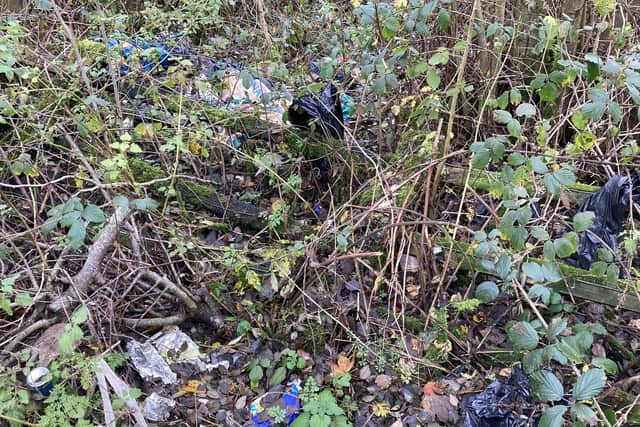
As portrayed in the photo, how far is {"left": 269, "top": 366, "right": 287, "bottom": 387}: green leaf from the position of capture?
8.06ft

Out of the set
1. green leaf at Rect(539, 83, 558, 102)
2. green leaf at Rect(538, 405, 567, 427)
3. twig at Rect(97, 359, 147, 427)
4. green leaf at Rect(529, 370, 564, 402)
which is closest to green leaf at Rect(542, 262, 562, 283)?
green leaf at Rect(529, 370, 564, 402)

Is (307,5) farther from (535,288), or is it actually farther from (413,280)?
(535,288)

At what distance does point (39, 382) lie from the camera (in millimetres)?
2025

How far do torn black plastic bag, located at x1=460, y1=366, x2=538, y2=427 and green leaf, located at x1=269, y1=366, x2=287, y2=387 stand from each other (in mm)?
858

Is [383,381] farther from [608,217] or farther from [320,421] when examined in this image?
[608,217]

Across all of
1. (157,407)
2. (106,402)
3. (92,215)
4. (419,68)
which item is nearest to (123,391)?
(106,402)

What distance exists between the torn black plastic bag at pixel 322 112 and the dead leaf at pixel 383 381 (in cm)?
152

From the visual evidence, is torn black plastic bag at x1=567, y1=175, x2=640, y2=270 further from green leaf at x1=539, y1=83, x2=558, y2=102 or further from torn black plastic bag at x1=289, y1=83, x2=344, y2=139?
torn black plastic bag at x1=289, y1=83, x2=344, y2=139

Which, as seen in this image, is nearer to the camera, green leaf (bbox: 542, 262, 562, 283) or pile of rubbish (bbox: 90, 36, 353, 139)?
green leaf (bbox: 542, 262, 562, 283)

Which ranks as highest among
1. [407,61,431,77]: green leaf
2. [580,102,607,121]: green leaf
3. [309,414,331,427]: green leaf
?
[580,102,607,121]: green leaf

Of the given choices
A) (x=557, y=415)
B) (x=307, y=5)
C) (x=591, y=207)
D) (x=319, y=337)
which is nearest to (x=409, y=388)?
(x=319, y=337)

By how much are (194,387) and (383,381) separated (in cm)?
90

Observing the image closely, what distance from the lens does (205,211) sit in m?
3.30

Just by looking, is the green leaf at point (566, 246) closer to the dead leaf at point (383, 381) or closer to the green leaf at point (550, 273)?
the green leaf at point (550, 273)
